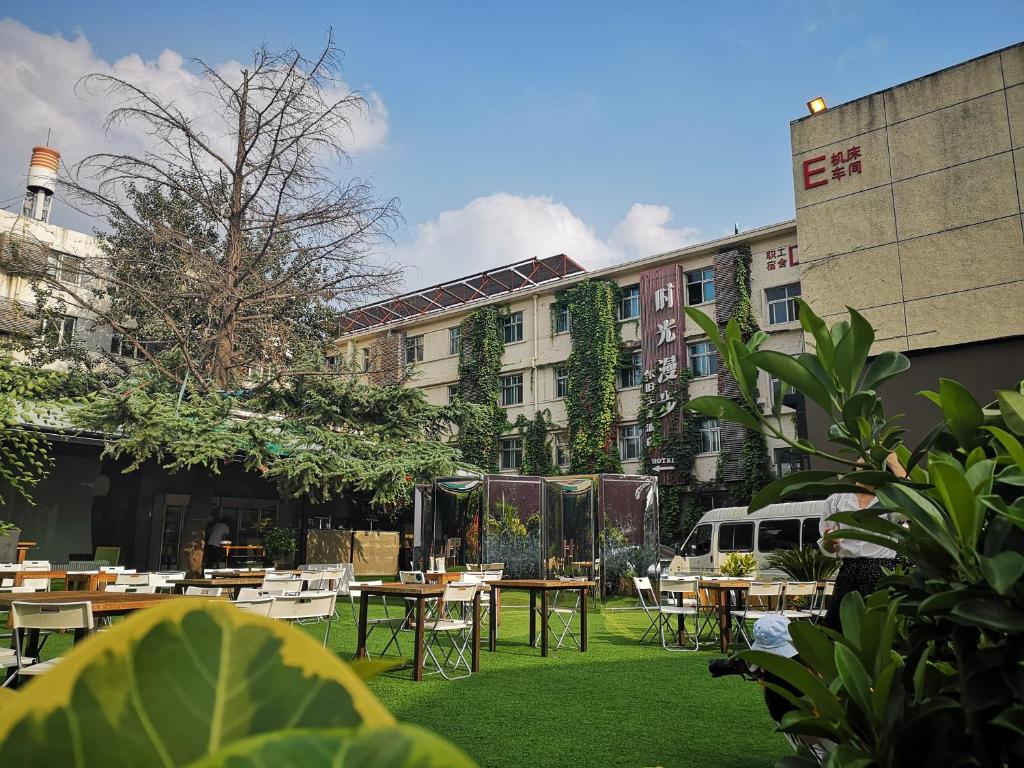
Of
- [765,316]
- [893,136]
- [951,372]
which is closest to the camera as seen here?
[951,372]

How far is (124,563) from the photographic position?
1366 centimetres

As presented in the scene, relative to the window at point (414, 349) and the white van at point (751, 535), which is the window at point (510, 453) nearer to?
the window at point (414, 349)

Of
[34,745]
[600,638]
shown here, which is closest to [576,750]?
[34,745]

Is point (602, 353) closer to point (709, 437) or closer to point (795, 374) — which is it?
point (709, 437)

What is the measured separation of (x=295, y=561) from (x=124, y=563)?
314cm

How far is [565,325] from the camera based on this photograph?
22641 millimetres

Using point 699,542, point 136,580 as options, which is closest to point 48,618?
point 136,580

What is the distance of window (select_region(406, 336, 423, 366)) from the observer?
26078 mm

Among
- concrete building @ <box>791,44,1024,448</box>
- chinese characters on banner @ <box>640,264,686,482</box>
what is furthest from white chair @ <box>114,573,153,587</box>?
chinese characters on banner @ <box>640,264,686,482</box>

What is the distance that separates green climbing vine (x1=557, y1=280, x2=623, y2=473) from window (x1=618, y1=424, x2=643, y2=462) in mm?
234

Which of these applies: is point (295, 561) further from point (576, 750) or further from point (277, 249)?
point (576, 750)

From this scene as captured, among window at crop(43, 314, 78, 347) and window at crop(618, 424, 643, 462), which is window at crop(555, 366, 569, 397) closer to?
window at crop(618, 424, 643, 462)

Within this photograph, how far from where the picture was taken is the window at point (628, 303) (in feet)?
70.6

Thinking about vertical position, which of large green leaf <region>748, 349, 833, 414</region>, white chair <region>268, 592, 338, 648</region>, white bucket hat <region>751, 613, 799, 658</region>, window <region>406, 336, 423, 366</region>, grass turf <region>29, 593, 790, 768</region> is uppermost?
window <region>406, 336, 423, 366</region>
